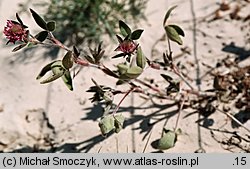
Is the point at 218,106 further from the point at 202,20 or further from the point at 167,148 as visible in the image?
the point at 202,20

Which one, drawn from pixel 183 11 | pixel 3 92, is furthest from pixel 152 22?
pixel 3 92

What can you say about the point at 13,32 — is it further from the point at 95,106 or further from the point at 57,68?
the point at 95,106

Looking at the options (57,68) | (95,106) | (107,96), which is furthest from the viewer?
(95,106)

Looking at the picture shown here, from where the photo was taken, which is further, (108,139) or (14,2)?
(14,2)

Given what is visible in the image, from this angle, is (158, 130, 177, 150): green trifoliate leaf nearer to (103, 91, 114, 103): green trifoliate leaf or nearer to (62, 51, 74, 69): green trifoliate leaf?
(103, 91, 114, 103): green trifoliate leaf

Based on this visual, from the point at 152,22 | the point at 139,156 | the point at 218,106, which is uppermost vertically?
the point at 152,22

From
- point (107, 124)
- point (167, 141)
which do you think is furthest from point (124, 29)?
point (167, 141)
